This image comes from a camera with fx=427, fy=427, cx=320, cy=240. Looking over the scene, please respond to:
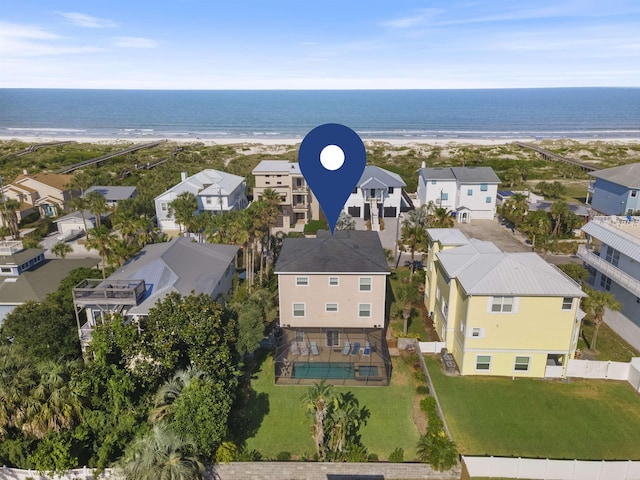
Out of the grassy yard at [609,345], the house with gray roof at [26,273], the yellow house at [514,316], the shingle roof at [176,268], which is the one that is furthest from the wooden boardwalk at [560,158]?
the house with gray roof at [26,273]

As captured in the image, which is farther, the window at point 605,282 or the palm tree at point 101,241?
the window at point 605,282

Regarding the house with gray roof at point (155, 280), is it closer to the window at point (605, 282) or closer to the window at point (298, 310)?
the window at point (298, 310)

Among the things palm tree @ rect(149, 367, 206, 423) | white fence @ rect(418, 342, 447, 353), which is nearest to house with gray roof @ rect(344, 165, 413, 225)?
white fence @ rect(418, 342, 447, 353)

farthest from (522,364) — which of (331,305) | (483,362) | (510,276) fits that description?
(331,305)

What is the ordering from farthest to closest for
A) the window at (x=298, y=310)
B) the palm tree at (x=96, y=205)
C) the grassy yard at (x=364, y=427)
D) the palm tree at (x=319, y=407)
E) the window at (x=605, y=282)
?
1. the palm tree at (x=96, y=205)
2. the window at (x=605, y=282)
3. the window at (x=298, y=310)
4. the grassy yard at (x=364, y=427)
5. the palm tree at (x=319, y=407)

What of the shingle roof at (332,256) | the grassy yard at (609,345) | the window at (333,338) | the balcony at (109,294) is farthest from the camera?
the window at (333,338)

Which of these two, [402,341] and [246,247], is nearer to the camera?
[402,341]

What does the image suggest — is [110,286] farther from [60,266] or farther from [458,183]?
[458,183]

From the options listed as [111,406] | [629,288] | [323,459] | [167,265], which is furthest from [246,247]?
[629,288]
